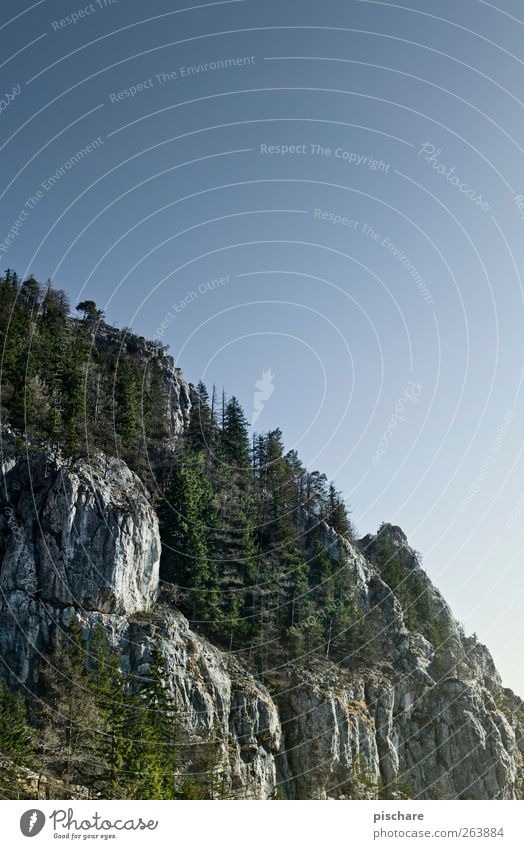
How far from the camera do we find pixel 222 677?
67562 millimetres

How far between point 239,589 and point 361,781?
78.5 feet

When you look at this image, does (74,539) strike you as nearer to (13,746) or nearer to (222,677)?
(222,677)

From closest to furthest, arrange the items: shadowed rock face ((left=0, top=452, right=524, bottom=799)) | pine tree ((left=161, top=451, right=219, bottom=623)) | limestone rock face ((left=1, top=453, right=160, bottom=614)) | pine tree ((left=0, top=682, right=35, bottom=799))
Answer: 1. pine tree ((left=0, top=682, right=35, bottom=799))
2. shadowed rock face ((left=0, top=452, right=524, bottom=799))
3. limestone rock face ((left=1, top=453, right=160, bottom=614))
4. pine tree ((left=161, top=451, right=219, bottom=623))

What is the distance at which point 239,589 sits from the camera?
265ft
